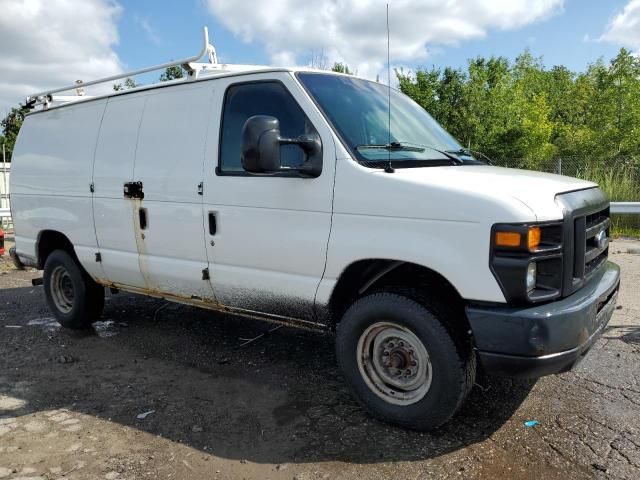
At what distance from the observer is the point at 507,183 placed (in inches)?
125

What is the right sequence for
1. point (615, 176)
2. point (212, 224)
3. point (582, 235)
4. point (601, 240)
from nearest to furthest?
point (582, 235) < point (601, 240) < point (212, 224) < point (615, 176)

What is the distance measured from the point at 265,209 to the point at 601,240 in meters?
2.28

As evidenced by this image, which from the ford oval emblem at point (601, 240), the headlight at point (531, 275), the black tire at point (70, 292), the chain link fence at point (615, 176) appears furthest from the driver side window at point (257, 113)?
the chain link fence at point (615, 176)

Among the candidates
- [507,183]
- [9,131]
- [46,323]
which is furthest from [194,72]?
[9,131]

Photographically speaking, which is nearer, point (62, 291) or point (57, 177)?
point (57, 177)

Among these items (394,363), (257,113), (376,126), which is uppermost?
(257,113)

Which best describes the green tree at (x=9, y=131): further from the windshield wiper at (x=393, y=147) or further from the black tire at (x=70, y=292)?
the windshield wiper at (x=393, y=147)

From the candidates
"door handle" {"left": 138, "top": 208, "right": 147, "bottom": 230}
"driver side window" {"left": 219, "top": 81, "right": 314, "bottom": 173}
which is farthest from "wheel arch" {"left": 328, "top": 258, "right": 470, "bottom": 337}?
"door handle" {"left": 138, "top": 208, "right": 147, "bottom": 230}

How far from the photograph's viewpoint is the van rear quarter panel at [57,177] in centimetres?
525

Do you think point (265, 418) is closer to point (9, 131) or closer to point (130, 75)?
point (130, 75)

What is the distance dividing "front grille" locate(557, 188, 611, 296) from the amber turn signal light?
35 centimetres

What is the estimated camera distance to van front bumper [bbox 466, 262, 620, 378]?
2846 millimetres

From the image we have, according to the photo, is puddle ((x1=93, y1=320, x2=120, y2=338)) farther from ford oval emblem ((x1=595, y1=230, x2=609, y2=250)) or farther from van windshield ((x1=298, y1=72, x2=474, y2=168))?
ford oval emblem ((x1=595, y1=230, x2=609, y2=250))

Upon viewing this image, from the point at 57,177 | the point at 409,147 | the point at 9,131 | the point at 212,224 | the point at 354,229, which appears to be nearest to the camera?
the point at 354,229
